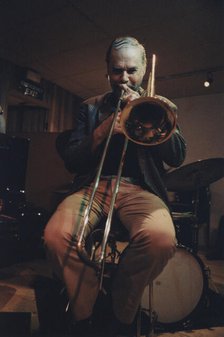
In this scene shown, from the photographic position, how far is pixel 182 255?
7.00ft

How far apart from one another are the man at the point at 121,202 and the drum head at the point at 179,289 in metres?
0.68

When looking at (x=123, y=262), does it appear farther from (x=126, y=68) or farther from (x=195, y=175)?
(x=195, y=175)

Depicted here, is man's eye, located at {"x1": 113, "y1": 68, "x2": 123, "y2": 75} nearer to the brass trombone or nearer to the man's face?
the man's face

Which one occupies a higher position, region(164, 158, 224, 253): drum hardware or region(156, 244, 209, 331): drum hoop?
region(164, 158, 224, 253): drum hardware

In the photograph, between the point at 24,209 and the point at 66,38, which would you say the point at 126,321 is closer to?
the point at 24,209

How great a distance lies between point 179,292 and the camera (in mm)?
2051

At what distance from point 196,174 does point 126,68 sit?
1253 mm

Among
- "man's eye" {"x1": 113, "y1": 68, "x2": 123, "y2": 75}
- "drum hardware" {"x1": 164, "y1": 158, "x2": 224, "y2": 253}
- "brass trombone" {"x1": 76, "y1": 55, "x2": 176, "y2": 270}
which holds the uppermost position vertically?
"man's eye" {"x1": 113, "y1": 68, "x2": 123, "y2": 75}

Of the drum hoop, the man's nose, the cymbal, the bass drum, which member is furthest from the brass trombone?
the cymbal

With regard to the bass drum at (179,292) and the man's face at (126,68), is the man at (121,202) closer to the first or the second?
the man's face at (126,68)

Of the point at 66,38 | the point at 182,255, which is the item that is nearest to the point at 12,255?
the point at 182,255

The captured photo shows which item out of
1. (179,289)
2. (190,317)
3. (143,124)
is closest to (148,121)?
(143,124)

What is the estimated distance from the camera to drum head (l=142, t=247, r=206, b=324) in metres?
2.00

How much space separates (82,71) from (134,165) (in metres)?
3.69
